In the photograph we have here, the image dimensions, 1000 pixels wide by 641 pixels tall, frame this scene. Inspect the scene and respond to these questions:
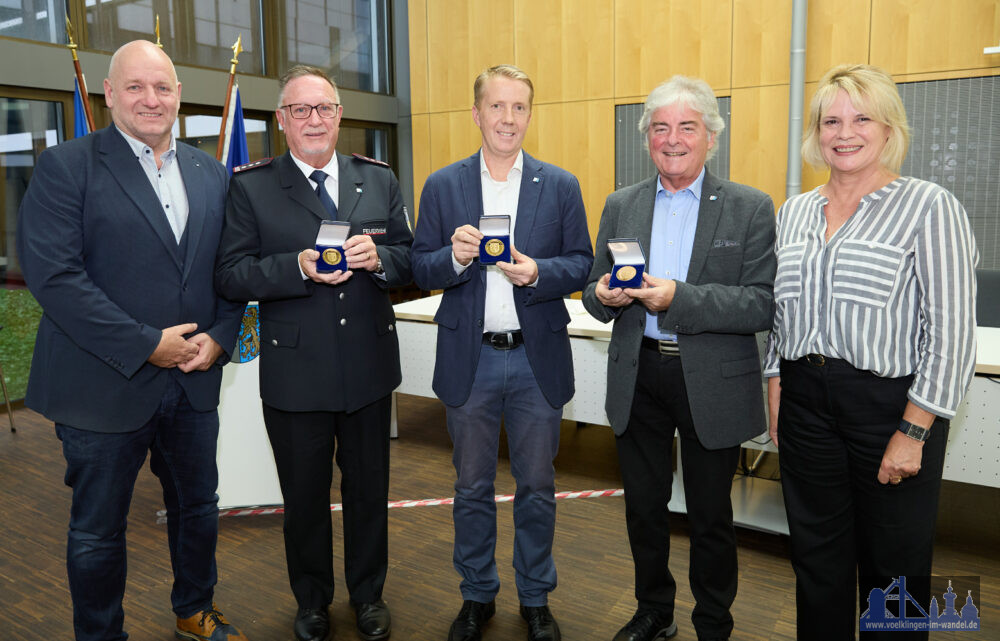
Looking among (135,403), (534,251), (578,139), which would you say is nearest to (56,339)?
(135,403)

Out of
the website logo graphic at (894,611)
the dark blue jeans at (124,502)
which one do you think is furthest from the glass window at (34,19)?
the website logo graphic at (894,611)

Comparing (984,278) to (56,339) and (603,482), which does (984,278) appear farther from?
(56,339)

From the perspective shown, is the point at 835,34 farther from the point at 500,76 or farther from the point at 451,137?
the point at 500,76

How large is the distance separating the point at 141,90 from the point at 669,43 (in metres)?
5.49

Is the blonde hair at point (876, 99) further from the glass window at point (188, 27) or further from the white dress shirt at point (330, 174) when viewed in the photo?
the glass window at point (188, 27)

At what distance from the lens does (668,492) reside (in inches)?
84.4

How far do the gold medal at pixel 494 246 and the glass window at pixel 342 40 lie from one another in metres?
5.91

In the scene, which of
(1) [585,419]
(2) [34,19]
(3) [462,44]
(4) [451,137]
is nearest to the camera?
(1) [585,419]

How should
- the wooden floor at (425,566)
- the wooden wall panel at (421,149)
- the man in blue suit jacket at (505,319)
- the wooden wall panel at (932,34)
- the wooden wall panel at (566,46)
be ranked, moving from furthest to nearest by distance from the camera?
the wooden wall panel at (421,149) → the wooden wall panel at (566,46) → the wooden wall panel at (932,34) → the wooden floor at (425,566) → the man in blue suit jacket at (505,319)

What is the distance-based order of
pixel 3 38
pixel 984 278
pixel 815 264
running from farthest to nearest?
pixel 3 38, pixel 984 278, pixel 815 264

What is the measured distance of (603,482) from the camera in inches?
148

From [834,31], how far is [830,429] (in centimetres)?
517

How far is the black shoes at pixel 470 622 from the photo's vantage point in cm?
226

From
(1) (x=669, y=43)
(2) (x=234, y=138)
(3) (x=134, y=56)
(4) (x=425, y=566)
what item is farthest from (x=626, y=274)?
(1) (x=669, y=43)
